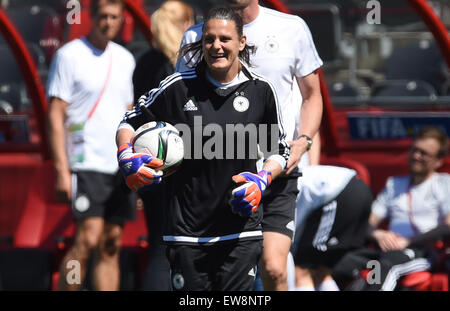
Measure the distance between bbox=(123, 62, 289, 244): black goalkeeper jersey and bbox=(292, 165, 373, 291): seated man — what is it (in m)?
1.36

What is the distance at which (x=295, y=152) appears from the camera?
4375 millimetres

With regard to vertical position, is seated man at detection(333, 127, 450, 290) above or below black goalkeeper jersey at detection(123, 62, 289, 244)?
below

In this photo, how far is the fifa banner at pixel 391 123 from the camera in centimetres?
625

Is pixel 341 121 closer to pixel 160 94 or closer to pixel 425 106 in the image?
pixel 425 106

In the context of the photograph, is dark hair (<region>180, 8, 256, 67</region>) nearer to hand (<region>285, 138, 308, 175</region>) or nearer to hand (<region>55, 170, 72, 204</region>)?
hand (<region>285, 138, 308, 175</region>)

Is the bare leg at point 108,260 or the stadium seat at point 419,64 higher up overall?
the stadium seat at point 419,64

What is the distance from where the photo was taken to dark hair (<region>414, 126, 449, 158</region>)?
19.8 ft

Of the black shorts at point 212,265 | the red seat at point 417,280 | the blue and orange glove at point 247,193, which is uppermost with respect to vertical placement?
the blue and orange glove at point 247,193

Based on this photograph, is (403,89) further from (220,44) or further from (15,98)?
(220,44)

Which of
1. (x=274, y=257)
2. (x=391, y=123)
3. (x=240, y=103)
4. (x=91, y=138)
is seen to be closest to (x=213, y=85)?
(x=240, y=103)

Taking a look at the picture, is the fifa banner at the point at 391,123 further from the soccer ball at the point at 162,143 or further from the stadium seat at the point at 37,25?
the stadium seat at the point at 37,25

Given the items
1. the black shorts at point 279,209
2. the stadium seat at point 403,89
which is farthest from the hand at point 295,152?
the stadium seat at point 403,89

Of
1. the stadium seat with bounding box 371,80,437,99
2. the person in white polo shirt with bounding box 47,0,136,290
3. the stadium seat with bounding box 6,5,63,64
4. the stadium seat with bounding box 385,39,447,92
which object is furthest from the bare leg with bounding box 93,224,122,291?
the stadium seat with bounding box 6,5,63,64

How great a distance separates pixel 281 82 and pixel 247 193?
0.88 meters
